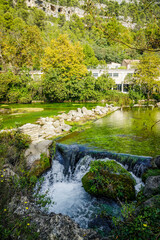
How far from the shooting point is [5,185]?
132 inches

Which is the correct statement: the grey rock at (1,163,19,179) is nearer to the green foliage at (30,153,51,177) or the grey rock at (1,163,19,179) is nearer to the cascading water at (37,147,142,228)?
the cascading water at (37,147,142,228)

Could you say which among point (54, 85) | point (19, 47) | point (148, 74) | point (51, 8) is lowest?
point (54, 85)

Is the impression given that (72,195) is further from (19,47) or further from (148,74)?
(19,47)

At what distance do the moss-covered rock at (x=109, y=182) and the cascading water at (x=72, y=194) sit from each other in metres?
0.30

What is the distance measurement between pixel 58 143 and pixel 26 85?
21.9m

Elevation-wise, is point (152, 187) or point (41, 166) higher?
point (152, 187)

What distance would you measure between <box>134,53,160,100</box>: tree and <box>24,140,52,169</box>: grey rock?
2367 centimetres

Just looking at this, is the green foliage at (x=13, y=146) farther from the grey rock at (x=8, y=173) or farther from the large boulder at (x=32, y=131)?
the grey rock at (x=8, y=173)

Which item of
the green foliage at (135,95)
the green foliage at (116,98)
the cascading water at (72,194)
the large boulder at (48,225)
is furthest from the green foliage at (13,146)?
the green foliage at (135,95)

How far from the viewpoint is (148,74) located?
26828 millimetres

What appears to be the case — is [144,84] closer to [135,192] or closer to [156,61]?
[156,61]

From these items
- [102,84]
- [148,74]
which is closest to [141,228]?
[102,84]

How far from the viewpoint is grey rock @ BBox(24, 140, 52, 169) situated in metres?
6.64

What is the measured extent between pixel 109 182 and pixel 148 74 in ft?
86.8
